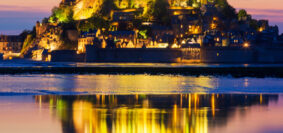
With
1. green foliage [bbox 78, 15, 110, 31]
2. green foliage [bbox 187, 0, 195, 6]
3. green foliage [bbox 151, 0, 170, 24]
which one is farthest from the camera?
green foliage [bbox 187, 0, 195, 6]

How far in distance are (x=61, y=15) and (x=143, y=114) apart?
6178 inches

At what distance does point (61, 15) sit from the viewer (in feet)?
Answer: 575

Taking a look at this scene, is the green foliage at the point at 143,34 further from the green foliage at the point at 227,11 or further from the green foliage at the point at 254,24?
the green foliage at the point at 254,24

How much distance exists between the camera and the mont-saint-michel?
13512 centimetres

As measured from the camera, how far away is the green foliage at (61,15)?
174 metres

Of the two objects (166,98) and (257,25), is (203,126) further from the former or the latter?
(257,25)

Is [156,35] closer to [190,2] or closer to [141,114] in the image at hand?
[190,2]

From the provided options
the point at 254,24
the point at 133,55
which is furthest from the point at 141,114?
the point at 254,24

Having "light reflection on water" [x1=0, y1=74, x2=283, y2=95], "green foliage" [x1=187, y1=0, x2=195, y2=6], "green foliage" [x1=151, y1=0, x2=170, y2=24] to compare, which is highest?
"green foliage" [x1=187, y1=0, x2=195, y2=6]

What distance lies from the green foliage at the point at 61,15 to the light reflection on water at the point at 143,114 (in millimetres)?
145991

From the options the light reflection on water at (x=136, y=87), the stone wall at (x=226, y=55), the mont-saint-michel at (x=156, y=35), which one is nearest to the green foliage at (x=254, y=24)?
the mont-saint-michel at (x=156, y=35)

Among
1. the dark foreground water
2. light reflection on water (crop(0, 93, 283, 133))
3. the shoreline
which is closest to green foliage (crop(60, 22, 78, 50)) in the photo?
the shoreline

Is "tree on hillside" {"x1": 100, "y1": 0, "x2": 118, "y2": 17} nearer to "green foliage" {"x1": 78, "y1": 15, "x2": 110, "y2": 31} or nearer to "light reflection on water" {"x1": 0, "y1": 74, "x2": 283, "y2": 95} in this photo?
"green foliage" {"x1": 78, "y1": 15, "x2": 110, "y2": 31}

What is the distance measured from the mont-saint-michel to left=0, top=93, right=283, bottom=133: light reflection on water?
10469cm
